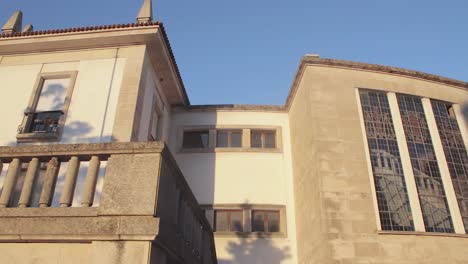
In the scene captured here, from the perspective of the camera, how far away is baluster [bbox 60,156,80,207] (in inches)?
166

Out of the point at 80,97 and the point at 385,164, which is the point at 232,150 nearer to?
the point at 385,164

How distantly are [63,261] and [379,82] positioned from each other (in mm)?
13221

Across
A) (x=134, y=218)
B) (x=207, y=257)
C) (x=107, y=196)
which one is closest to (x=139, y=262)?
(x=134, y=218)

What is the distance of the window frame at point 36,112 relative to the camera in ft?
39.4

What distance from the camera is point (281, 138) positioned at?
16.4 meters

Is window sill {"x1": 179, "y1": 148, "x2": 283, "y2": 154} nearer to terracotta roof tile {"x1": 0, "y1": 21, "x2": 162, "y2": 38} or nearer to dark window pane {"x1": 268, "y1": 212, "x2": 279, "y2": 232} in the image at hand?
dark window pane {"x1": 268, "y1": 212, "x2": 279, "y2": 232}

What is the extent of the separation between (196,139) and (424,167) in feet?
29.8

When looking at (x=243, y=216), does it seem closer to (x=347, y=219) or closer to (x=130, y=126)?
(x=347, y=219)

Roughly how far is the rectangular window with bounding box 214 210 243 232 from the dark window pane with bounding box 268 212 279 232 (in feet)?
3.64

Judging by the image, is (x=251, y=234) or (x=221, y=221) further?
(x=221, y=221)

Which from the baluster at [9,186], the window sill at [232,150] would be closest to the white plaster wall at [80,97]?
the window sill at [232,150]

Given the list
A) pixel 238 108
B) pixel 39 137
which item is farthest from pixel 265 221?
pixel 39 137

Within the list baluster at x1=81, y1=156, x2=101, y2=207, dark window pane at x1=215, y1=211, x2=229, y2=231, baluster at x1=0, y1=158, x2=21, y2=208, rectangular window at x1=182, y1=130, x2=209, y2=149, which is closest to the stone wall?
dark window pane at x1=215, y1=211, x2=229, y2=231

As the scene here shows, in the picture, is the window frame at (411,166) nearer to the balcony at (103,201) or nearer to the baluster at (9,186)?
the balcony at (103,201)
